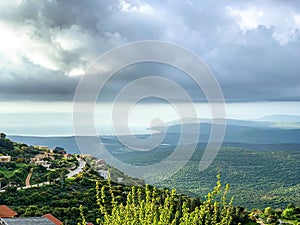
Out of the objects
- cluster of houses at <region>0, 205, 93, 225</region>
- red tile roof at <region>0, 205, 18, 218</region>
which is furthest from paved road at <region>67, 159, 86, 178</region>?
cluster of houses at <region>0, 205, 93, 225</region>

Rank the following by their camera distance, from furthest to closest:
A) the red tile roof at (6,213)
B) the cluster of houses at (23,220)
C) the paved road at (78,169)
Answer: the paved road at (78,169) → the red tile roof at (6,213) → the cluster of houses at (23,220)

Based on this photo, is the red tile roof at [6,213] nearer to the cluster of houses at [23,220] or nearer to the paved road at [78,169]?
the cluster of houses at [23,220]

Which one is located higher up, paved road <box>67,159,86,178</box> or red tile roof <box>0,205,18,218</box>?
paved road <box>67,159,86,178</box>

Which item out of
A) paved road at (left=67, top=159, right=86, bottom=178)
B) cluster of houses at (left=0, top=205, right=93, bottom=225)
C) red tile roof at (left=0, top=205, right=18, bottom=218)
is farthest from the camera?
paved road at (left=67, top=159, right=86, bottom=178)

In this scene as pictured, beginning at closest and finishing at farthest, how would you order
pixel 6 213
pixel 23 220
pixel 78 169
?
pixel 23 220 < pixel 6 213 < pixel 78 169

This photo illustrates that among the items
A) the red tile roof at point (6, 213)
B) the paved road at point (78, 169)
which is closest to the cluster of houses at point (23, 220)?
the red tile roof at point (6, 213)

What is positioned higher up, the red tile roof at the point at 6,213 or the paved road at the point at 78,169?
the paved road at the point at 78,169

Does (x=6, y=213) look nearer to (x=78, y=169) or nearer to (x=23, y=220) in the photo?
(x=23, y=220)

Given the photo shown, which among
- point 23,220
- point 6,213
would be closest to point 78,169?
point 6,213

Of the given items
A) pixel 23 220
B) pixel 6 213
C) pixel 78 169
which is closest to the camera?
pixel 23 220

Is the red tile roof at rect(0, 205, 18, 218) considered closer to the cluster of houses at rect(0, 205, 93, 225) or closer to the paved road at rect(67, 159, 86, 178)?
the cluster of houses at rect(0, 205, 93, 225)

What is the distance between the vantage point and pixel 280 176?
173ft

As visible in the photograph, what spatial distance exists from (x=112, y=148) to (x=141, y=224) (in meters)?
24.2

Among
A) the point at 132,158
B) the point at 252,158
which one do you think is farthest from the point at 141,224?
the point at 252,158
